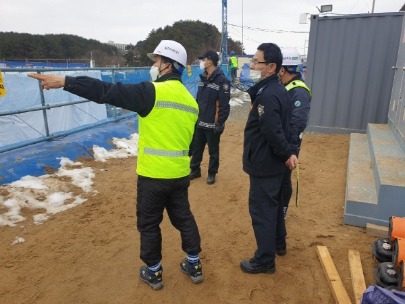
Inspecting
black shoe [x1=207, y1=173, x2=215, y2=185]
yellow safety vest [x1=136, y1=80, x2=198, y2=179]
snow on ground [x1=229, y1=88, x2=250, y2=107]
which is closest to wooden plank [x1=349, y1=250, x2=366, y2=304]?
yellow safety vest [x1=136, y1=80, x2=198, y2=179]

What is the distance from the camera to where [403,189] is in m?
3.40

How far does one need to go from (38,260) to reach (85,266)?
53 cm

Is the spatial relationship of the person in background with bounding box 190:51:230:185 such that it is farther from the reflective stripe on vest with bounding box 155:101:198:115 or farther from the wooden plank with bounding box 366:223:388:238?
the wooden plank with bounding box 366:223:388:238

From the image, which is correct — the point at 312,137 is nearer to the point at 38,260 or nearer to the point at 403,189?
the point at 403,189

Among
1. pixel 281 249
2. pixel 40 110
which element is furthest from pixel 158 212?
pixel 40 110

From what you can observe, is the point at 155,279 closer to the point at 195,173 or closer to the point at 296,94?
the point at 296,94

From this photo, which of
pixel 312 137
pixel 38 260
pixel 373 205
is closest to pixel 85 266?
pixel 38 260

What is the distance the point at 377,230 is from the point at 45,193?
4.50 meters

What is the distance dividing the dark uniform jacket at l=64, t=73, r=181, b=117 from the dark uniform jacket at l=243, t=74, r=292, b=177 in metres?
0.91

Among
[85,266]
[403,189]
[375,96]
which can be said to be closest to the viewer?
[85,266]

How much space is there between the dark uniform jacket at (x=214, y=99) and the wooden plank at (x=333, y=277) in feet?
8.59

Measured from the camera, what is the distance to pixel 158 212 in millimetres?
2604

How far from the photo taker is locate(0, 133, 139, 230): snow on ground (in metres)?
3.96

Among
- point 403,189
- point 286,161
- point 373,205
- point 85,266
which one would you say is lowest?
point 85,266
